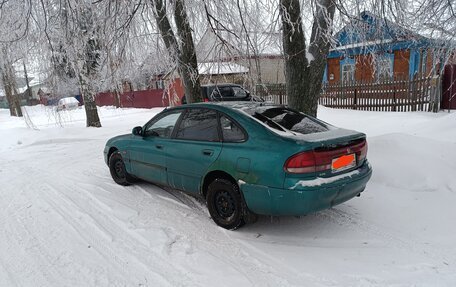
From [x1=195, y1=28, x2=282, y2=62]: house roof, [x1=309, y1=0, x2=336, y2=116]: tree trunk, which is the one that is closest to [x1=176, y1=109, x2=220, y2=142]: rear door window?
[x1=195, y1=28, x2=282, y2=62]: house roof

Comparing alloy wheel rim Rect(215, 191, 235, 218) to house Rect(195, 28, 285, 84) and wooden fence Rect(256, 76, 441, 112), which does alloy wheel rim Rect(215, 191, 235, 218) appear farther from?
wooden fence Rect(256, 76, 441, 112)

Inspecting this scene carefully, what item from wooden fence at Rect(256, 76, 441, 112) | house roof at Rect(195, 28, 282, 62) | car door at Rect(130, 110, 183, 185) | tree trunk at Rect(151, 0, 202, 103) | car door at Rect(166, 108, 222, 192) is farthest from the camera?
wooden fence at Rect(256, 76, 441, 112)

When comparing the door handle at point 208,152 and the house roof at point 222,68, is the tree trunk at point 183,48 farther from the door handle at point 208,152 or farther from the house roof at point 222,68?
the door handle at point 208,152

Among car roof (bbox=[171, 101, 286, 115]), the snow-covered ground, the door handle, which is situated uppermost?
car roof (bbox=[171, 101, 286, 115])

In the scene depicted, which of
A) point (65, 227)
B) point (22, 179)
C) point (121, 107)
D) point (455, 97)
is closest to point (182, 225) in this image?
point (65, 227)

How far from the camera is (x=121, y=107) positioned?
29.9 m

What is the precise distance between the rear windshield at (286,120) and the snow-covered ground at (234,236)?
3.72ft

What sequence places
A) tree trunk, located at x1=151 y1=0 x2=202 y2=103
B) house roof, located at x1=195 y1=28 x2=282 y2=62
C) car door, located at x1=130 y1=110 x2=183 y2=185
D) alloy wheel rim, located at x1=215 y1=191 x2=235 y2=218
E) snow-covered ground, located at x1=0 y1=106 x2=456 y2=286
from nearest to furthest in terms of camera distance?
snow-covered ground, located at x1=0 y1=106 x2=456 y2=286 < alloy wheel rim, located at x1=215 y1=191 x2=235 y2=218 < car door, located at x1=130 y1=110 x2=183 y2=185 < house roof, located at x1=195 y1=28 x2=282 y2=62 < tree trunk, located at x1=151 y1=0 x2=202 y2=103

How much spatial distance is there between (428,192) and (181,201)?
11.7 feet

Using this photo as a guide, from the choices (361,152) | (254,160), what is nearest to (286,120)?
(254,160)

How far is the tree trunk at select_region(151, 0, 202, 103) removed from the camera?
21.7ft

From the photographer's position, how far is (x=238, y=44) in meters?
6.22

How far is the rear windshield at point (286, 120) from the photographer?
3.70m

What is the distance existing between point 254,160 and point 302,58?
3102mm
